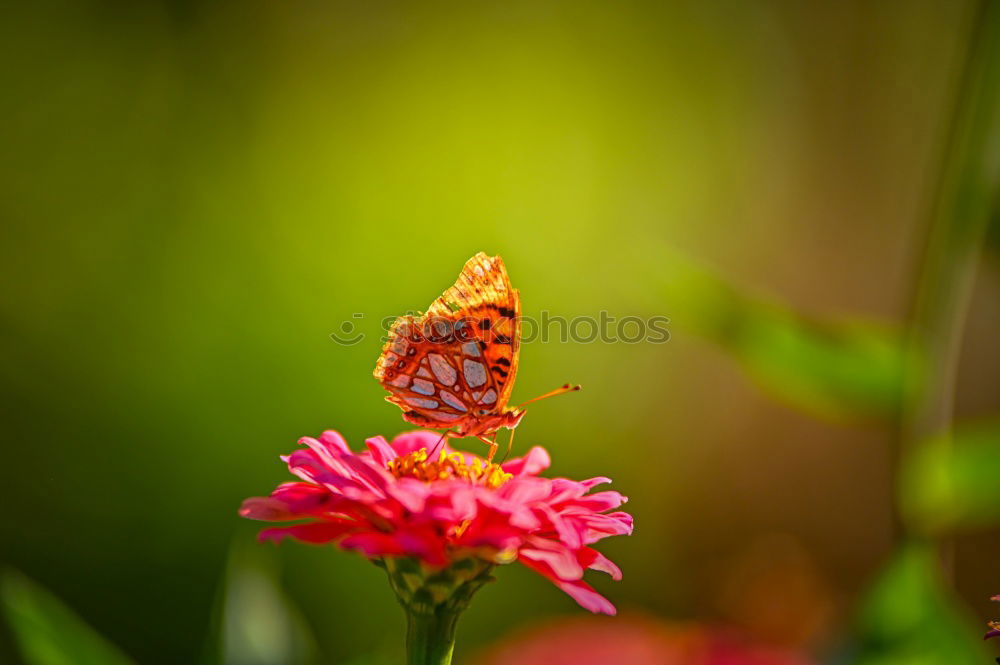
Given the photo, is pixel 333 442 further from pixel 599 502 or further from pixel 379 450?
pixel 599 502

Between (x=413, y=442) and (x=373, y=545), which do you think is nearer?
(x=373, y=545)

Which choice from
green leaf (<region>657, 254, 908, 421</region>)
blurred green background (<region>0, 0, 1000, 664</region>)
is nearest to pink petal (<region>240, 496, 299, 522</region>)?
green leaf (<region>657, 254, 908, 421</region>)

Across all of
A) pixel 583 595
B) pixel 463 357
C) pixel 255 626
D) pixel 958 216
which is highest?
pixel 958 216

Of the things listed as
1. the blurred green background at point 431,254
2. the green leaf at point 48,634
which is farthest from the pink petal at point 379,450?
the blurred green background at point 431,254

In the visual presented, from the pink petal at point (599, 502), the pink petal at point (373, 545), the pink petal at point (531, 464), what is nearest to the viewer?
the pink petal at point (373, 545)

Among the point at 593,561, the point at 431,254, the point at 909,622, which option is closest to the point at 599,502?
the point at 593,561

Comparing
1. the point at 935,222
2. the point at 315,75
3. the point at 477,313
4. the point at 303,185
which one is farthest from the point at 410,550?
the point at 315,75

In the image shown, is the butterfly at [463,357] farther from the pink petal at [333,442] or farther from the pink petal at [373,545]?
the pink petal at [373,545]

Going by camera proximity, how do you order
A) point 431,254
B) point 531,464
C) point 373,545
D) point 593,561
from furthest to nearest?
1. point 431,254
2. point 531,464
3. point 593,561
4. point 373,545
